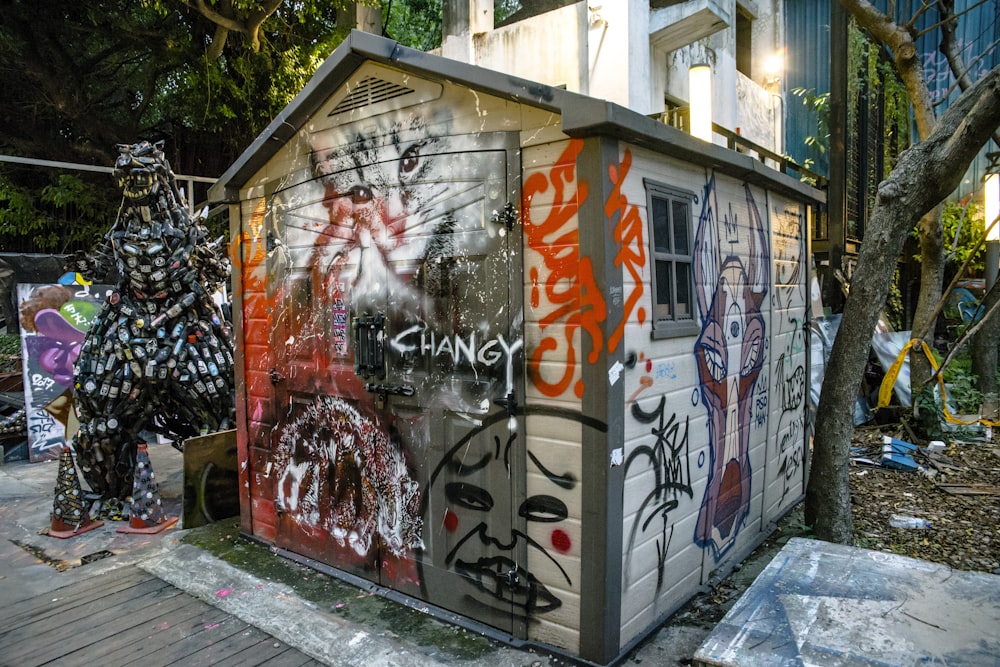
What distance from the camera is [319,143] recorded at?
4.79 metres

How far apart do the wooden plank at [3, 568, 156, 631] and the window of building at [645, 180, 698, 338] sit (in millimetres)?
4158

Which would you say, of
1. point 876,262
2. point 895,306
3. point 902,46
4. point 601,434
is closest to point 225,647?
point 601,434

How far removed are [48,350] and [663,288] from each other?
8192mm

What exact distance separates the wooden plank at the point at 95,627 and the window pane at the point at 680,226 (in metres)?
4.07

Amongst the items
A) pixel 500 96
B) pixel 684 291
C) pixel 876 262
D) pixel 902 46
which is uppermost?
pixel 902 46

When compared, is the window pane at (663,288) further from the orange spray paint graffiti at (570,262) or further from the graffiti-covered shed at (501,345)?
the orange spray paint graffiti at (570,262)

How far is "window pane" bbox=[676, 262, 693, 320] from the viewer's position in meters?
4.08

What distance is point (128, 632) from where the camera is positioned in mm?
3998

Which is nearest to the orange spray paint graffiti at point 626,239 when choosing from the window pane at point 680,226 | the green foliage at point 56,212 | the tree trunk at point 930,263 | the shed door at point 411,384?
the window pane at point 680,226

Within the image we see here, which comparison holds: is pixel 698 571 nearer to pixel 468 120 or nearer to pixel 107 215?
pixel 468 120

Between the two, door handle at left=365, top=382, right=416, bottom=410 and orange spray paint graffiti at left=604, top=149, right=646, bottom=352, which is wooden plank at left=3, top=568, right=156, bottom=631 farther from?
orange spray paint graffiti at left=604, top=149, right=646, bottom=352

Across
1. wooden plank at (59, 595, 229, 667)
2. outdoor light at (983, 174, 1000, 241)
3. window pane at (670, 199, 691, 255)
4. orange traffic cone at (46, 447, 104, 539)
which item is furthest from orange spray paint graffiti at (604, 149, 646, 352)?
outdoor light at (983, 174, 1000, 241)

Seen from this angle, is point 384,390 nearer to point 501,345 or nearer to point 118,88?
point 501,345

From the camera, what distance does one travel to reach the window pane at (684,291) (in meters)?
4.08
